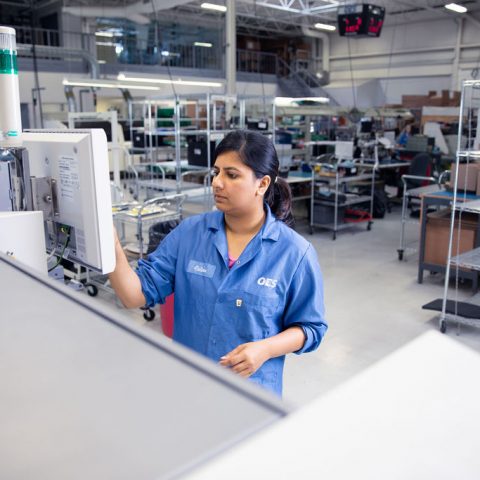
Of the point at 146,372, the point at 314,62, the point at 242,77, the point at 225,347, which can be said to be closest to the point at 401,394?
the point at 146,372

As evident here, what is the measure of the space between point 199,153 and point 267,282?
5129 mm

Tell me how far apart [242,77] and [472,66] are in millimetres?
6607

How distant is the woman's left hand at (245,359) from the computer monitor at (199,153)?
5073 millimetres

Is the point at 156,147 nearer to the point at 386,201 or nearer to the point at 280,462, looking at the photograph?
the point at 386,201

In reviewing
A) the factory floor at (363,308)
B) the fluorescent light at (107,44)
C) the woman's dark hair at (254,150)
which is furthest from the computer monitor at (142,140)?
the woman's dark hair at (254,150)

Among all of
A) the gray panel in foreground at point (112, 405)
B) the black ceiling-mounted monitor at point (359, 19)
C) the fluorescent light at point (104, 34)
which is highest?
the fluorescent light at point (104, 34)

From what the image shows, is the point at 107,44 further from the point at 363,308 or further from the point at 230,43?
the point at 363,308

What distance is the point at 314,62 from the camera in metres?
19.0

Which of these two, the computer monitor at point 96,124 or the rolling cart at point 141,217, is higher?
the computer monitor at point 96,124

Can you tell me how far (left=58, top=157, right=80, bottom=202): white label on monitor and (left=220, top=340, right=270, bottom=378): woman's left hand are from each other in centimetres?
55

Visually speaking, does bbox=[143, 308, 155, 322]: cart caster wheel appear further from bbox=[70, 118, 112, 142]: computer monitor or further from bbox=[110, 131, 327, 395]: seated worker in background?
bbox=[70, 118, 112, 142]: computer monitor

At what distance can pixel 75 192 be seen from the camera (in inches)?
48.8

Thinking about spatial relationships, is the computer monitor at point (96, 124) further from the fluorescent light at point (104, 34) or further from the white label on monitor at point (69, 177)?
the fluorescent light at point (104, 34)

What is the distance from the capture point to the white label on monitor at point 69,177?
1223mm
